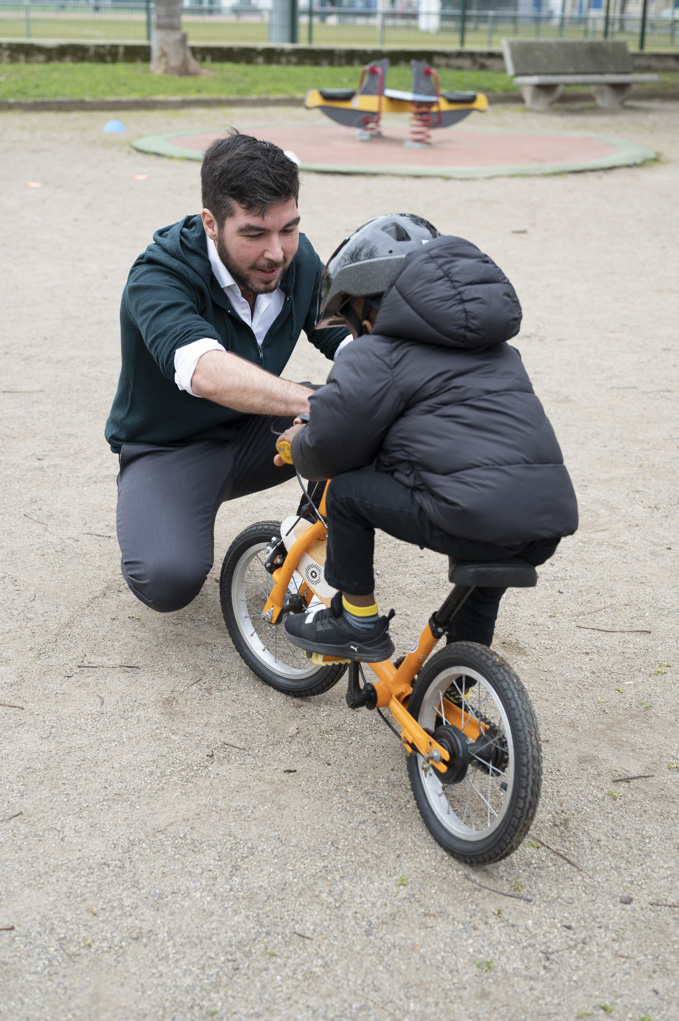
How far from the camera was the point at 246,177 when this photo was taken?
10.2 ft

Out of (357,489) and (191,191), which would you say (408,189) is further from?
(357,489)

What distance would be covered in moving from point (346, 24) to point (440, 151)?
1327 centimetres

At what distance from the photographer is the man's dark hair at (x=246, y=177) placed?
3117mm

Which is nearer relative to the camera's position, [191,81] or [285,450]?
[285,450]

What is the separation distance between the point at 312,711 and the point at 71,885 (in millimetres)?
954

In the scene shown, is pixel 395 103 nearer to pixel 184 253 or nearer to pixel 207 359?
pixel 184 253

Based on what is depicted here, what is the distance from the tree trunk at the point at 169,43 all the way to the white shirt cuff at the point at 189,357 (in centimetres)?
1851

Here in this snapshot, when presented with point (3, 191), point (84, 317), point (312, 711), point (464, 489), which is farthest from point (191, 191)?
point (464, 489)

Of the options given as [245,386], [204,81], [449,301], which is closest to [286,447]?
[245,386]

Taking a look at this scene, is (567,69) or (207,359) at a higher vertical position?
(567,69)

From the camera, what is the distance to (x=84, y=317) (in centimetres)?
679

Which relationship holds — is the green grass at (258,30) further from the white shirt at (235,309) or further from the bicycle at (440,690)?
the bicycle at (440,690)

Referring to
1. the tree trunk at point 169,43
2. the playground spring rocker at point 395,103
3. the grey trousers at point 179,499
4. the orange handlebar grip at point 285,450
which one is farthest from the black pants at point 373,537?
the tree trunk at point 169,43

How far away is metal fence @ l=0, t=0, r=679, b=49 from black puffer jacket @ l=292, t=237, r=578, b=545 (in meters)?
22.1
